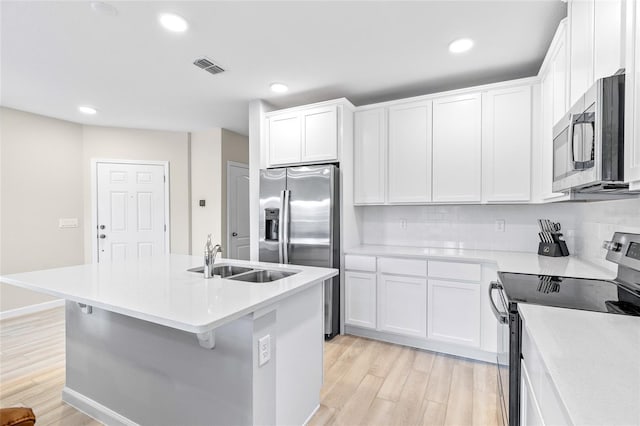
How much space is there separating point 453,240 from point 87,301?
9.94 feet

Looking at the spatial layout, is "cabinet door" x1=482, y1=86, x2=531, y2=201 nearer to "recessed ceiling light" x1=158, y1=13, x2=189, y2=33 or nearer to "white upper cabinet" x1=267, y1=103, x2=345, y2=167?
"white upper cabinet" x1=267, y1=103, x2=345, y2=167

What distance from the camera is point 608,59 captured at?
1.21 m

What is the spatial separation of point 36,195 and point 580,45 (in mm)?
5488

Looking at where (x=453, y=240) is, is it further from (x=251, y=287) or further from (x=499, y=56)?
(x=251, y=287)

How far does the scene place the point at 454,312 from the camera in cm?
263

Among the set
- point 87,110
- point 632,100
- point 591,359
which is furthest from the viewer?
point 87,110

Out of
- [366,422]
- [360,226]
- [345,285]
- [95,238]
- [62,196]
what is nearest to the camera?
[366,422]

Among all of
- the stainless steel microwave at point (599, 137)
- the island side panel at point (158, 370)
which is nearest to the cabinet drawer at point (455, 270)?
the stainless steel microwave at point (599, 137)

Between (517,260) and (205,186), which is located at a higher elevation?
(205,186)

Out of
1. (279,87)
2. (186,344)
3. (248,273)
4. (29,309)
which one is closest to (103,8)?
(279,87)

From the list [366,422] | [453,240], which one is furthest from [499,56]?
[366,422]

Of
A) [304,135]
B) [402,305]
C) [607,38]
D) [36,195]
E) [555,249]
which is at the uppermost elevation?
[304,135]

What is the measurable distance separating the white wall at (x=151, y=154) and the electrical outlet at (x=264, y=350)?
3.94 metres

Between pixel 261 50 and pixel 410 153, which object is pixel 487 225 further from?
pixel 261 50
